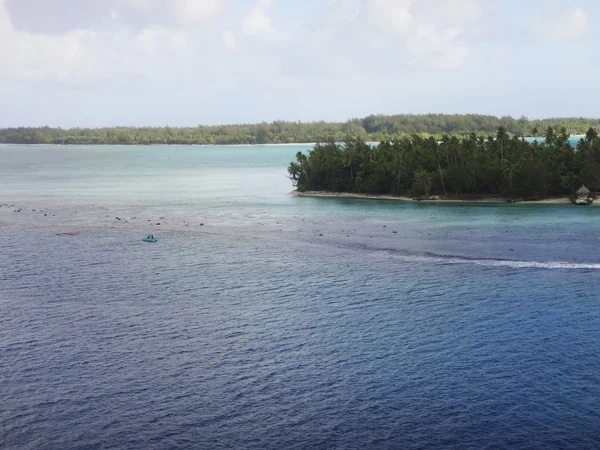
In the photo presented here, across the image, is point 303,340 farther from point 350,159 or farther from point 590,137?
point 590,137

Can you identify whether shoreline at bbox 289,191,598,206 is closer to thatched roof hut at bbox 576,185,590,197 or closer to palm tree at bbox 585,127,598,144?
thatched roof hut at bbox 576,185,590,197

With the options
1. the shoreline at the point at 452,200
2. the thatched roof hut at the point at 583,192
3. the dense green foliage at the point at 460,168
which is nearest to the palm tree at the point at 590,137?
the dense green foliage at the point at 460,168

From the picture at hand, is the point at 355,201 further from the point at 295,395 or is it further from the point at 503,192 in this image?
the point at 295,395

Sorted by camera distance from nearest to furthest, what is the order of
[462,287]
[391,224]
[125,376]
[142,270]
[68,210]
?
[125,376], [462,287], [142,270], [391,224], [68,210]

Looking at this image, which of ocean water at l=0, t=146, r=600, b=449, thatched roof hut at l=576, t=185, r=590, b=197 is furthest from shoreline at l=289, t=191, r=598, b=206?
ocean water at l=0, t=146, r=600, b=449

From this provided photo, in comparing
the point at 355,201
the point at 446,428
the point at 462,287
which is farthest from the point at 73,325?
the point at 355,201

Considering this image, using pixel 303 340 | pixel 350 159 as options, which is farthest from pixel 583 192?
pixel 303 340

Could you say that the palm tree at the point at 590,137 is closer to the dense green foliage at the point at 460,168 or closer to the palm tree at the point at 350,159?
the dense green foliage at the point at 460,168
